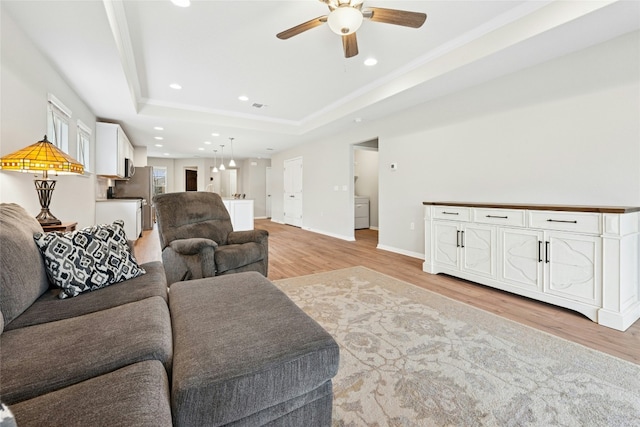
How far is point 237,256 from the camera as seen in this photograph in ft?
8.82

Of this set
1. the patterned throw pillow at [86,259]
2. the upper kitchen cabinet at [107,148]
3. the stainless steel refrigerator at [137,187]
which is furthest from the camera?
the stainless steel refrigerator at [137,187]

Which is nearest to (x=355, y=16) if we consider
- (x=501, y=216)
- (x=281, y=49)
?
(x=281, y=49)

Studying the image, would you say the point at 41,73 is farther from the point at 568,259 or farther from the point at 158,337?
the point at 568,259

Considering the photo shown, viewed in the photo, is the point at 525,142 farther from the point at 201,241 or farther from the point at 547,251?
the point at 201,241

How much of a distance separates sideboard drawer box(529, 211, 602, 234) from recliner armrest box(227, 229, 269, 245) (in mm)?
2567

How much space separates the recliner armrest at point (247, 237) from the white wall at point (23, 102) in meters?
1.76

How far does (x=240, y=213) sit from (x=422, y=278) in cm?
427

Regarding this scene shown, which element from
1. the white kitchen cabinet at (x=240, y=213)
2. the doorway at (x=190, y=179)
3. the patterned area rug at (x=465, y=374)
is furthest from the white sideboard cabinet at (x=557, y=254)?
the doorway at (x=190, y=179)

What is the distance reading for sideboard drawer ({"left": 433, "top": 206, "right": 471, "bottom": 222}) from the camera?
10.3 feet

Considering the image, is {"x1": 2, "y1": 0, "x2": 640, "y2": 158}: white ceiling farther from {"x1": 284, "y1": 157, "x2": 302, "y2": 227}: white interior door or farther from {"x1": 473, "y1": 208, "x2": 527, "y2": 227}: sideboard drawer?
{"x1": 284, "y1": 157, "x2": 302, "y2": 227}: white interior door

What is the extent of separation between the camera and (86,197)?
4262mm

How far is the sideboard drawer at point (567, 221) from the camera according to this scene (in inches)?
87.0

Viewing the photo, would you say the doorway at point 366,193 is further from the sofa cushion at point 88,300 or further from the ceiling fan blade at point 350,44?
the sofa cushion at point 88,300

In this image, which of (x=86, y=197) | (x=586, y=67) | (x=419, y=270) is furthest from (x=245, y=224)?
(x=586, y=67)
